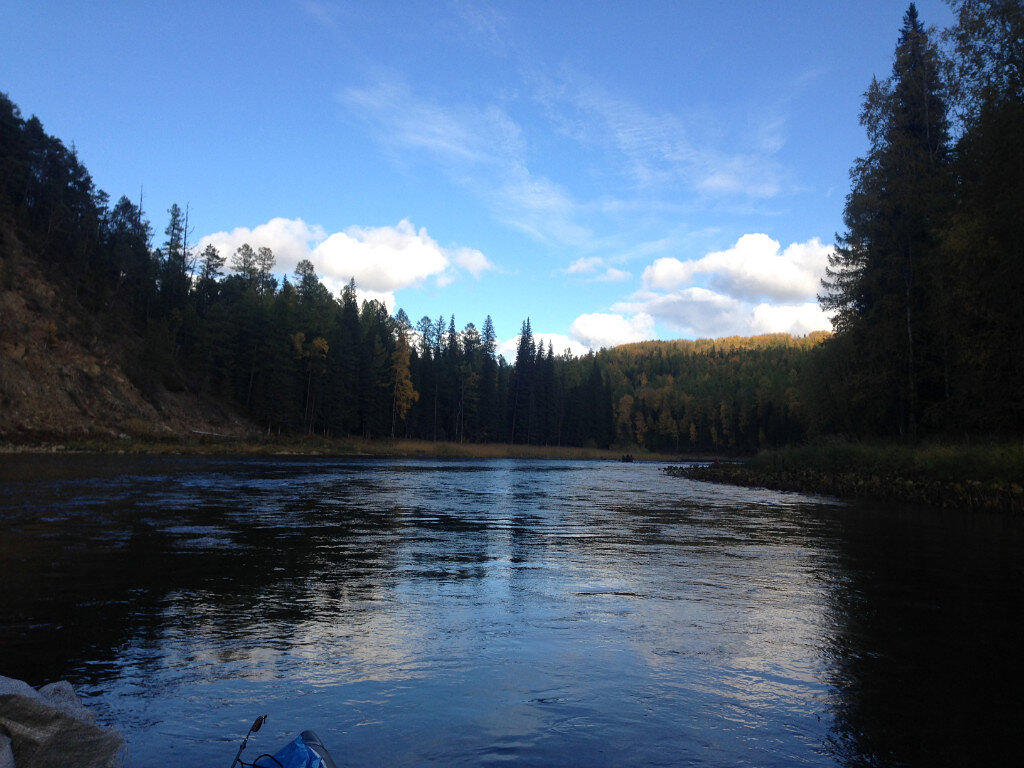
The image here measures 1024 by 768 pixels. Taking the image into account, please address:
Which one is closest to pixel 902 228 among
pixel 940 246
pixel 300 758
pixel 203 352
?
pixel 940 246

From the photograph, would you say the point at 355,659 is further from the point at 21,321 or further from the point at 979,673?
the point at 21,321

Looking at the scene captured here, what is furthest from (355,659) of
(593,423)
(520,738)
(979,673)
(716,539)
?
(593,423)

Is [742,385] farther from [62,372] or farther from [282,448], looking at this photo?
[62,372]

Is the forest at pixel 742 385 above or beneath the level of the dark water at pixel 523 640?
above

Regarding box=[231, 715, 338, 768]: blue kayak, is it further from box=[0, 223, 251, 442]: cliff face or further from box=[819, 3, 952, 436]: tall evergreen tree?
box=[0, 223, 251, 442]: cliff face

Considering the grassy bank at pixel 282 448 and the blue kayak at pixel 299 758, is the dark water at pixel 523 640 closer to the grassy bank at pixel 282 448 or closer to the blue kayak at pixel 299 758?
the blue kayak at pixel 299 758

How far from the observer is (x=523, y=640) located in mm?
6984

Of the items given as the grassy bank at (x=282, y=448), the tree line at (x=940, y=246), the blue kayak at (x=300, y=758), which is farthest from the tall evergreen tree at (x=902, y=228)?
the grassy bank at (x=282, y=448)

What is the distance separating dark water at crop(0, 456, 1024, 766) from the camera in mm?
4582

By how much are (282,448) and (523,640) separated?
185 ft

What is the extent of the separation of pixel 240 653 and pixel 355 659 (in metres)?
1.16

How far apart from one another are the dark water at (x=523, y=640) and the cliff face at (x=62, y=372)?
34433 millimetres

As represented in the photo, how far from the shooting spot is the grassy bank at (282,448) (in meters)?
41.4

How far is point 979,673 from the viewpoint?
5.96 m
